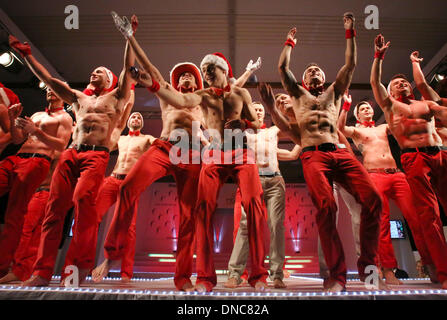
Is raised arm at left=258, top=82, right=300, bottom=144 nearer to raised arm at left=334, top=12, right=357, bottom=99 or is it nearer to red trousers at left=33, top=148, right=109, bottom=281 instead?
raised arm at left=334, top=12, right=357, bottom=99

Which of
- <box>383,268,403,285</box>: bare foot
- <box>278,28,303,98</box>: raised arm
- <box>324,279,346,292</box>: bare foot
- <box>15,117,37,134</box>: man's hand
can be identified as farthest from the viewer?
<box>383,268,403,285</box>: bare foot

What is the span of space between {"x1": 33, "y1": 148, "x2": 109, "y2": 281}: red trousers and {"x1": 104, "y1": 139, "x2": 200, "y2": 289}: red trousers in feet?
0.87

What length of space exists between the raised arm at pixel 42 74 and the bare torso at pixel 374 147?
14.4 feet

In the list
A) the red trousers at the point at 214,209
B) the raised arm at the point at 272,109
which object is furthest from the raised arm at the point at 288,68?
the red trousers at the point at 214,209

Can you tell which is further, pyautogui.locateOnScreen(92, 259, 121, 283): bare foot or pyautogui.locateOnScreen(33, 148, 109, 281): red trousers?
pyautogui.locateOnScreen(92, 259, 121, 283): bare foot

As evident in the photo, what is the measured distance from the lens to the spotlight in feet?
19.4

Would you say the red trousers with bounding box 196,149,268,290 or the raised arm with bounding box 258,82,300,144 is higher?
the raised arm with bounding box 258,82,300,144

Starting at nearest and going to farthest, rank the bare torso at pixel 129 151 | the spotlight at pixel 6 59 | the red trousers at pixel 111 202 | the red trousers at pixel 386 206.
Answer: the red trousers at pixel 386 206
the red trousers at pixel 111 202
the bare torso at pixel 129 151
the spotlight at pixel 6 59

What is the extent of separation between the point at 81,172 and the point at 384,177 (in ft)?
13.8

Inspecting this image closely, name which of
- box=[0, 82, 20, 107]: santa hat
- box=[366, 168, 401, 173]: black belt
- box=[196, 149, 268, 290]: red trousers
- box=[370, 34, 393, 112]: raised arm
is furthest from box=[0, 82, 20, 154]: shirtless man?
box=[366, 168, 401, 173]: black belt

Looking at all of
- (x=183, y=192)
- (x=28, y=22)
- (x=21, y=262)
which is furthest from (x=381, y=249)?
(x=28, y=22)

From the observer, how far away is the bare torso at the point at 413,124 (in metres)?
3.70

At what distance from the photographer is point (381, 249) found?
440 cm

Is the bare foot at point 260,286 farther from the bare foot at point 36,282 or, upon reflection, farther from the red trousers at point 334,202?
the bare foot at point 36,282
